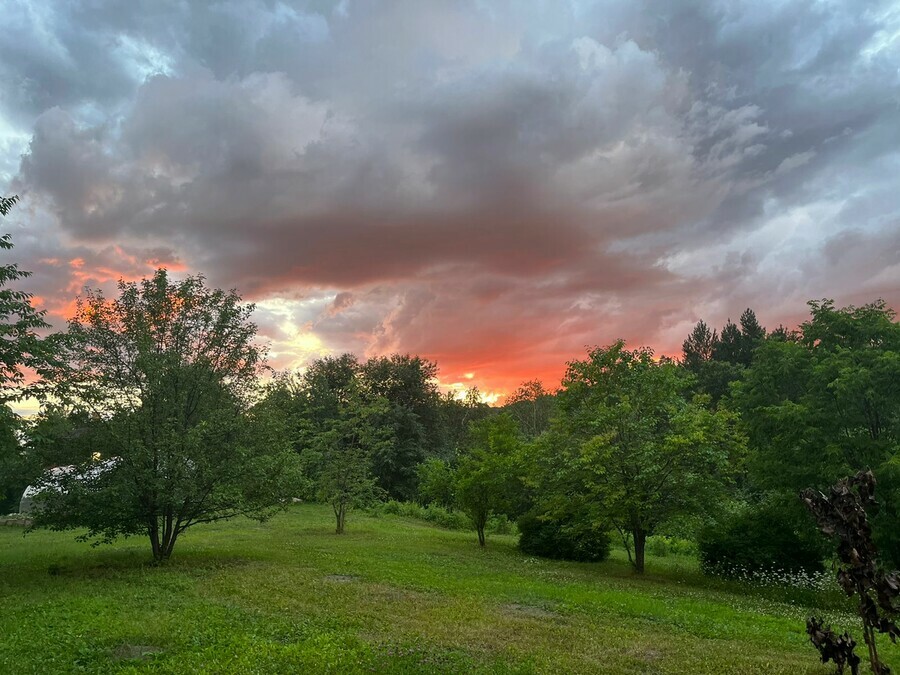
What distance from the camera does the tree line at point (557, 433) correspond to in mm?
17547

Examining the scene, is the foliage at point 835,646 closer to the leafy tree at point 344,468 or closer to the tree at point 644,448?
the tree at point 644,448

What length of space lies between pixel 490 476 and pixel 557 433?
6399 millimetres

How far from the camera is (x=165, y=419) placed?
1891 centimetres

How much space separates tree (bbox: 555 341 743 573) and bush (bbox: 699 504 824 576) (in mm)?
2029

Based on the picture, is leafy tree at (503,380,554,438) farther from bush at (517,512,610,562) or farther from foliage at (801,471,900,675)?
foliage at (801,471,900,675)

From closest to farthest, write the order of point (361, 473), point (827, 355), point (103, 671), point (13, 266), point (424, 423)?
point (103, 671)
point (13, 266)
point (827, 355)
point (361, 473)
point (424, 423)

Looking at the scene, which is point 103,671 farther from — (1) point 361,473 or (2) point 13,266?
(1) point 361,473

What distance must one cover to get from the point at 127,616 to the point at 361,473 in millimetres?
21323

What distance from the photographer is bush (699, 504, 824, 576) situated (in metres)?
19.9

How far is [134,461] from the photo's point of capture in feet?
57.4

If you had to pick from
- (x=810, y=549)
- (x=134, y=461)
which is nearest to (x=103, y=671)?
(x=134, y=461)

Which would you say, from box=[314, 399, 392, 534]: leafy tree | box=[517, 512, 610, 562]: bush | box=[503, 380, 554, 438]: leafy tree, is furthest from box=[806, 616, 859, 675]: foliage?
box=[503, 380, 554, 438]: leafy tree

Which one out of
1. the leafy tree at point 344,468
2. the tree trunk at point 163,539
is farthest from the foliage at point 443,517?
the tree trunk at point 163,539

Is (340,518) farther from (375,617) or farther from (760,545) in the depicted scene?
(375,617)
